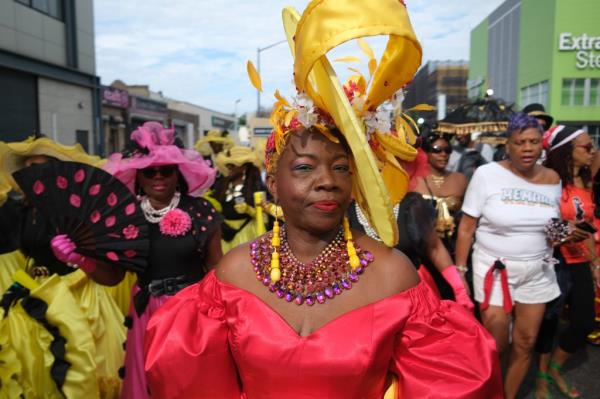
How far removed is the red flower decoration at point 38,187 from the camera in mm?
3082

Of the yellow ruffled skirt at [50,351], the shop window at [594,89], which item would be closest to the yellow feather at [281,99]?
the yellow ruffled skirt at [50,351]

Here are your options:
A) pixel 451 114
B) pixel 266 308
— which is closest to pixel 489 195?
pixel 266 308

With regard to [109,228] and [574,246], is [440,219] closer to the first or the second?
[574,246]

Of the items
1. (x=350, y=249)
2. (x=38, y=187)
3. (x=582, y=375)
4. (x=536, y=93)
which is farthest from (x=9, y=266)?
(x=536, y=93)

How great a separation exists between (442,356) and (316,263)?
22.0 inches

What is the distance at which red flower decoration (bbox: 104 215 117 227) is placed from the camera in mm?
3121

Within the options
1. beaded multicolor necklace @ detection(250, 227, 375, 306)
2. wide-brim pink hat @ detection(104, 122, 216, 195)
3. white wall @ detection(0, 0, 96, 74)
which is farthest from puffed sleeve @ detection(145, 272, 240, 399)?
white wall @ detection(0, 0, 96, 74)

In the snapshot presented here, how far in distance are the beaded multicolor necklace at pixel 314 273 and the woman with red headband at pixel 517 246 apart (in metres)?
2.21

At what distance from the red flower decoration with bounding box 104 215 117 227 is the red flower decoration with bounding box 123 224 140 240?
0.26ft

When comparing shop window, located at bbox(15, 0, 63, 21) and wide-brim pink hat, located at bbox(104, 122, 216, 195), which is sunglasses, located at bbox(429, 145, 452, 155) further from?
shop window, located at bbox(15, 0, 63, 21)

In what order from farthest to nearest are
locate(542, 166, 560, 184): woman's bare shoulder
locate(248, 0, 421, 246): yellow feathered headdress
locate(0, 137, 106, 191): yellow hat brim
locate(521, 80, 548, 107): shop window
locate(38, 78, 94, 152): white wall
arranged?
locate(521, 80, 548, 107): shop window < locate(38, 78, 94, 152): white wall < locate(542, 166, 560, 184): woman's bare shoulder < locate(0, 137, 106, 191): yellow hat brim < locate(248, 0, 421, 246): yellow feathered headdress

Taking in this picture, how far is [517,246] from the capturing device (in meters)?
3.69

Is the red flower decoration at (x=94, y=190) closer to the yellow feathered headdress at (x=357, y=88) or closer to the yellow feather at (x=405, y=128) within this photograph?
the yellow feathered headdress at (x=357, y=88)

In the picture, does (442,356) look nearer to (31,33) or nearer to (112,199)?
(112,199)
